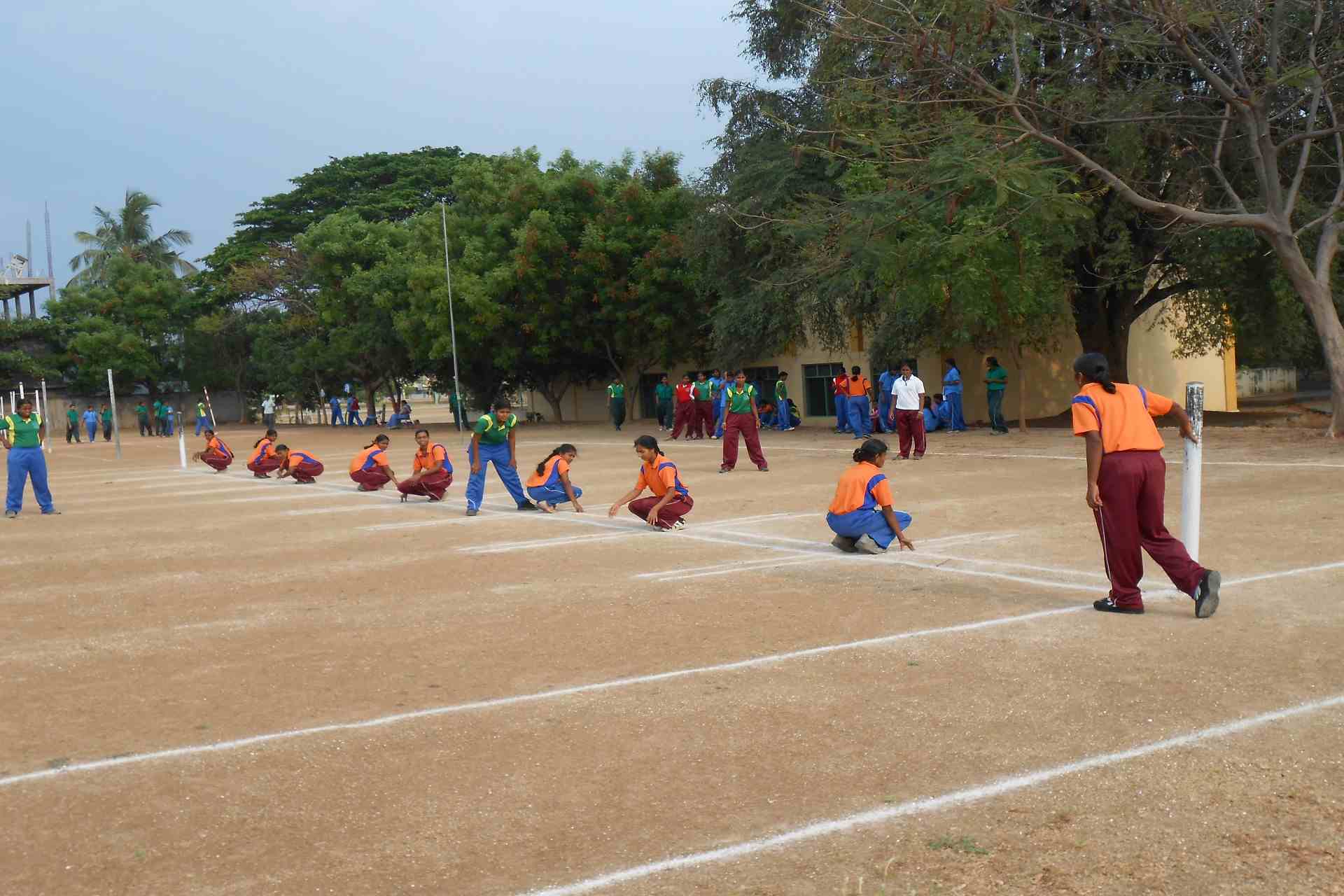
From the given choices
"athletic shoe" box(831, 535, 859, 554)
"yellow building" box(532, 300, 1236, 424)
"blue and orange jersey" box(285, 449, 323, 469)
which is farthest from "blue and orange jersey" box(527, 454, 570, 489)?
"yellow building" box(532, 300, 1236, 424)

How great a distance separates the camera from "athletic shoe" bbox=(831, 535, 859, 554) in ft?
36.9

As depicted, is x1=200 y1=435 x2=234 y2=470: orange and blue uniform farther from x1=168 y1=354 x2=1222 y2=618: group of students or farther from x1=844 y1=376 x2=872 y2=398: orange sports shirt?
x1=844 y1=376 x2=872 y2=398: orange sports shirt

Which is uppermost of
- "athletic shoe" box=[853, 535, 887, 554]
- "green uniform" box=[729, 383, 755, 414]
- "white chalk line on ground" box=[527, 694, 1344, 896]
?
"green uniform" box=[729, 383, 755, 414]

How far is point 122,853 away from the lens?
4.58m

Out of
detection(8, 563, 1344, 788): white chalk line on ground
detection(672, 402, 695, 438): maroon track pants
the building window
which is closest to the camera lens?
detection(8, 563, 1344, 788): white chalk line on ground

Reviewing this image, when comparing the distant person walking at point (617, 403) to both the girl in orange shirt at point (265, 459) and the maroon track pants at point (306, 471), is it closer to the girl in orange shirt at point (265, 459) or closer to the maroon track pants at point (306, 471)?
the girl in orange shirt at point (265, 459)

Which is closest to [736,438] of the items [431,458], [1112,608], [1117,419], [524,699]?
[431,458]

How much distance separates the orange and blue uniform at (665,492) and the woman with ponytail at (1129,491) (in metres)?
6.00

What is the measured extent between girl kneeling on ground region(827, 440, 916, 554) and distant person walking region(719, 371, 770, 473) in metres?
9.69

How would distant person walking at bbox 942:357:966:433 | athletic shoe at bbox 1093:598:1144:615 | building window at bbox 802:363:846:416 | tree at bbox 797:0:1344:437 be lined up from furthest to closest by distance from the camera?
building window at bbox 802:363:846:416 → distant person walking at bbox 942:357:966:433 → tree at bbox 797:0:1344:437 → athletic shoe at bbox 1093:598:1144:615

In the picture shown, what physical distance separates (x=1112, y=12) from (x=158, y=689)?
2072cm

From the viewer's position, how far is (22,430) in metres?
17.7

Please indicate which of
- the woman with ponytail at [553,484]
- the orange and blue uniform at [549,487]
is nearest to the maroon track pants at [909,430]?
the woman with ponytail at [553,484]

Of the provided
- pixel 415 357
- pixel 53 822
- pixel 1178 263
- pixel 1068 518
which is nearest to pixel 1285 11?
pixel 1178 263
